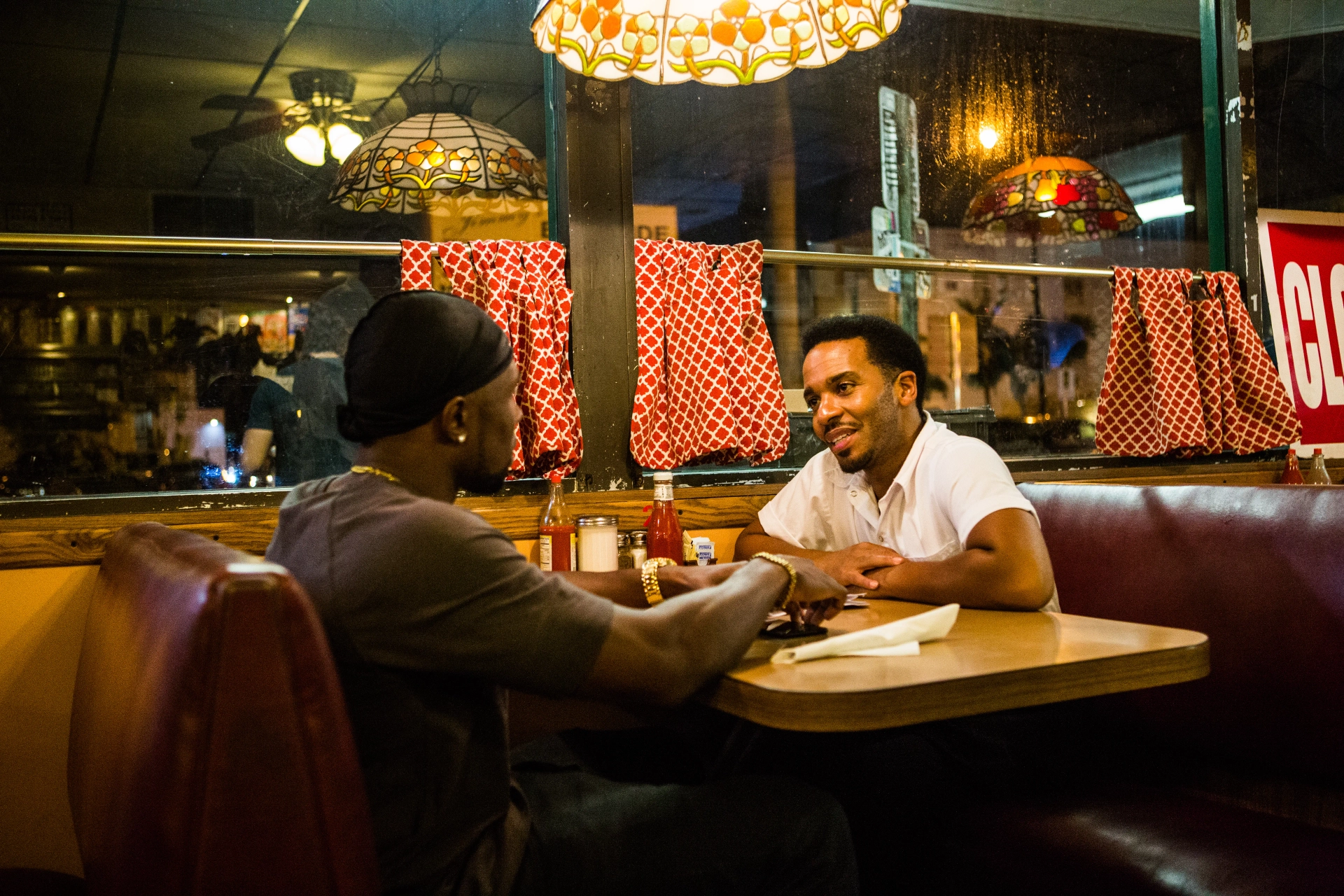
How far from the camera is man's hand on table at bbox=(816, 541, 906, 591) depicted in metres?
2.23

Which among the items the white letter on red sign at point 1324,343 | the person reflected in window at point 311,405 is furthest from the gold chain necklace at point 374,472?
the white letter on red sign at point 1324,343

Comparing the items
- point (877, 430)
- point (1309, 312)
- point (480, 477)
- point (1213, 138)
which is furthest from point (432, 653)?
point (1309, 312)

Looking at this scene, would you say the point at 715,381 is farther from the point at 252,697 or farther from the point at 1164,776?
the point at 252,697

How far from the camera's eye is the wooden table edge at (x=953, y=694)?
1340 mm

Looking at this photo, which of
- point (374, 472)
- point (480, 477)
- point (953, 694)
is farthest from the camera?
point (480, 477)

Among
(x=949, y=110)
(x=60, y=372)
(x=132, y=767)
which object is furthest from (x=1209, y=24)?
(x=132, y=767)

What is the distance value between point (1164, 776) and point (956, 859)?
2.04 feet

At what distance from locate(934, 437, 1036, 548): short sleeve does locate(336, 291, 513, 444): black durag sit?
1.15 m

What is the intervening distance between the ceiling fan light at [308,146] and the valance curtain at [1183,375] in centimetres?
262

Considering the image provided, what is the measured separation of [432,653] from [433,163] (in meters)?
1.87

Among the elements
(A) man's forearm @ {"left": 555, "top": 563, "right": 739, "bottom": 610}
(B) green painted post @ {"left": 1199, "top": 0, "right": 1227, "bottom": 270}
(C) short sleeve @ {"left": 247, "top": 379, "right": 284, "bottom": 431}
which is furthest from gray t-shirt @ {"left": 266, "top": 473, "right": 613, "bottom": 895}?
(B) green painted post @ {"left": 1199, "top": 0, "right": 1227, "bottom": 270}

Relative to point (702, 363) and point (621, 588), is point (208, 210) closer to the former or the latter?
point (702, 363)

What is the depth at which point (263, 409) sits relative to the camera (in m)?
2.81

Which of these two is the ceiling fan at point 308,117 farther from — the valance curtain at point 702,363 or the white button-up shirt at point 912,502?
the white button-up shirt at point 912,502
